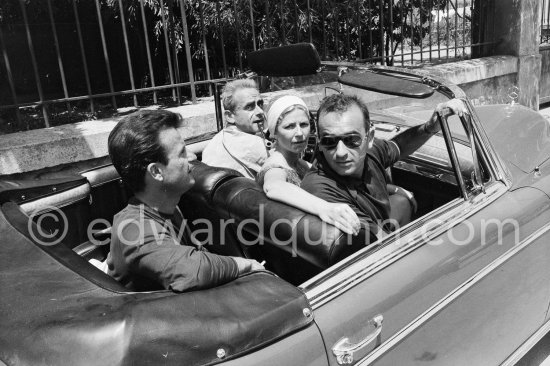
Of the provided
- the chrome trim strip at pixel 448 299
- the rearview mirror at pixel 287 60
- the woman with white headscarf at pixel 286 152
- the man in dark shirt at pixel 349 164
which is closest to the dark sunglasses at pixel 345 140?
the man in dark shirt at pixel 349 164

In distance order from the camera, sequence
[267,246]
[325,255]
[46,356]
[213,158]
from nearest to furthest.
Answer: [46,356], [325,255], [267,246], [213,158]

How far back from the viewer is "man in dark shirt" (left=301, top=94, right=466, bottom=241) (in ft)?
6.50

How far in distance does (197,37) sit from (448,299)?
6740 millimetres

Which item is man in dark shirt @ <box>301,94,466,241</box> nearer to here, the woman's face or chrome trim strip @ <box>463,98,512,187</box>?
chrome trim strip @ <box>463,98,512,187</box>

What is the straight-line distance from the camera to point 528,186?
2291mm

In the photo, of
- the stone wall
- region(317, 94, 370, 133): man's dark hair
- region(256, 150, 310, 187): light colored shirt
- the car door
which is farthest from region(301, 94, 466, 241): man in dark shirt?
the stone wall

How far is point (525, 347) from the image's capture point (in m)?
2.25

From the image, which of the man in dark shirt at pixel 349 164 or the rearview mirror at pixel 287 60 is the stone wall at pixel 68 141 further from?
the man in dark shirt at pixel 349 164

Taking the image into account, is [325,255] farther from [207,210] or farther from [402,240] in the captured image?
[207,210]

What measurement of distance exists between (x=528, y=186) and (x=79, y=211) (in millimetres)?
1987

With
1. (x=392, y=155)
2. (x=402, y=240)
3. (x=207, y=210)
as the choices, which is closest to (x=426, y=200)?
(x=392, y=155)

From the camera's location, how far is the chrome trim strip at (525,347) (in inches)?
85.4

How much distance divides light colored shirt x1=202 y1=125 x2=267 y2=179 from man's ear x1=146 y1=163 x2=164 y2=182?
1.06 meters

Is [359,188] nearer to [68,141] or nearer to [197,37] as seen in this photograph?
[68,141]
